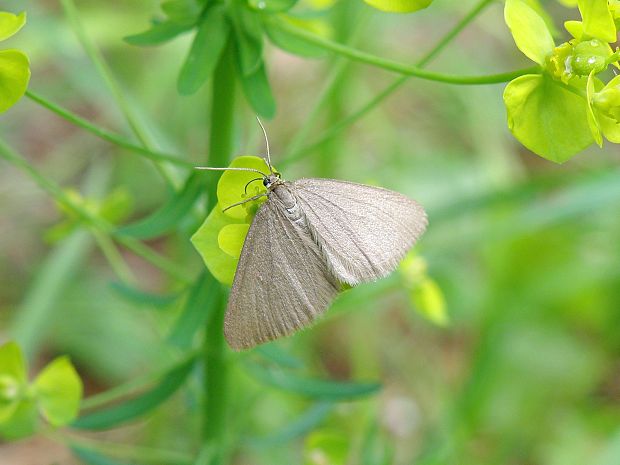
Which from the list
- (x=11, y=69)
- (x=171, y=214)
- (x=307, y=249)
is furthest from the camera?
(x=171, y=214)

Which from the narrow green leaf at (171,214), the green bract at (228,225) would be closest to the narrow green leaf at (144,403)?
the narrow green leaf at (171,214)

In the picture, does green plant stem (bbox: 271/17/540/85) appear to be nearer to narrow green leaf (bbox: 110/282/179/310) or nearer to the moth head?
the moth head

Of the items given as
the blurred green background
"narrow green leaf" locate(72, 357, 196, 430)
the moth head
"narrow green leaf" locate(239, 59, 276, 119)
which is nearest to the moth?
the moth head

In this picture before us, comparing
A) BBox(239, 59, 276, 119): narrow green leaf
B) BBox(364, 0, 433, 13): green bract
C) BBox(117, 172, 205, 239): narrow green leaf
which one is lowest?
BBox(117, 172, 205, 239): narrow green leaf

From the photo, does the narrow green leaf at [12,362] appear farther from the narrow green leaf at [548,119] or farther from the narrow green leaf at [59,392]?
the narrow green leaf at [548,119]

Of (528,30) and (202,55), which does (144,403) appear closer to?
(202,55)

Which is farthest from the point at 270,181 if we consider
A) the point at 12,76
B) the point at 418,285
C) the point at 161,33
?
the point at 418,285
